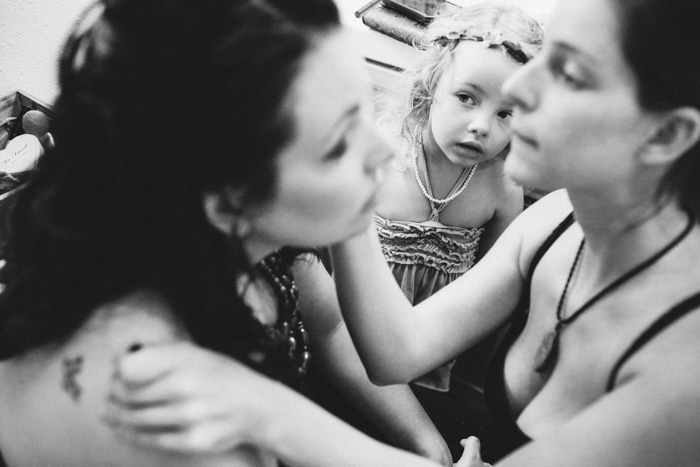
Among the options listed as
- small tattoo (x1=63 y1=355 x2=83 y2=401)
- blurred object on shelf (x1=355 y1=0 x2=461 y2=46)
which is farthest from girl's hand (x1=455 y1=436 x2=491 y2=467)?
blurred object on shelf (x1=355 y1=0 x2=461 y2=46)

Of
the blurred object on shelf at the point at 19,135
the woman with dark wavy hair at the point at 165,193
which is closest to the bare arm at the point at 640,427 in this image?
the woman with dark wavy hair at the point at 165,193

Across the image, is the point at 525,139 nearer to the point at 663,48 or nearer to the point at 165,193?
the point at 663,48

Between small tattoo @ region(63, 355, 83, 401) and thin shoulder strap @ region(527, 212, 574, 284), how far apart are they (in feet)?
2.15

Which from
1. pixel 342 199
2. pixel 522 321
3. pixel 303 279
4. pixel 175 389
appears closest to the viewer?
pixel 175 389

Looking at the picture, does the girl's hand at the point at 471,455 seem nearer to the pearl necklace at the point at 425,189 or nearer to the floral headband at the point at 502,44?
the pearl necklace at the point at 425,189

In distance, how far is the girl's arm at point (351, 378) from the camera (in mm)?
959

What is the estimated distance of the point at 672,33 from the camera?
54 centimetres

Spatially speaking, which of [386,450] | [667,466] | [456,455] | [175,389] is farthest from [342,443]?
[456,455]

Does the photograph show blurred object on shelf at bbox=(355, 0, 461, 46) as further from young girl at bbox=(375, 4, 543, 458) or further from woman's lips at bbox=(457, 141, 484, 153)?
woman's lips at bbox=(457, 141, 484, 153)

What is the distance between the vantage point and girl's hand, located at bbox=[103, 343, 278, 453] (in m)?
0.52

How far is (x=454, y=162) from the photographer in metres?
1.26

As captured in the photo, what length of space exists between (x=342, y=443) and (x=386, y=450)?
0.26ft

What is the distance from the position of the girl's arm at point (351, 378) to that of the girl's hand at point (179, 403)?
413 millimetres

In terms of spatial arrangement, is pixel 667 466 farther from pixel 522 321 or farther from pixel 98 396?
pixel 98 396
